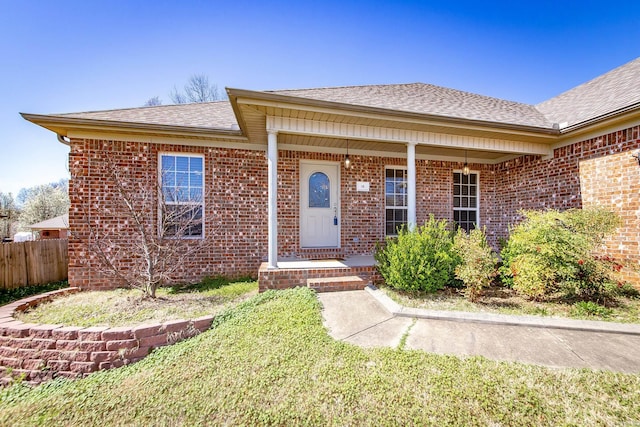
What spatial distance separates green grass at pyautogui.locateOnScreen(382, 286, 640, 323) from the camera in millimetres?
3472

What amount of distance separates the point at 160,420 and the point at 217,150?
498cm

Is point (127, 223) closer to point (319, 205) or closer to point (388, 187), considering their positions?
point (319, 205)

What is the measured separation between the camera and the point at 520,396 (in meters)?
2.02

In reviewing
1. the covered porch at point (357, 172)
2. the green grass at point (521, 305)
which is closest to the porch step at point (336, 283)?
the covered porch at point (357, 172)

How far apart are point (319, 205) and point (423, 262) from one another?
3082 millimetres

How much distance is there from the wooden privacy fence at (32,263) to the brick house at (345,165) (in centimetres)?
119

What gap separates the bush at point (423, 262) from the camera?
4.18 meters

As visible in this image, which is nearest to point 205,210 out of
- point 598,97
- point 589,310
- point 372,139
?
point 372,139

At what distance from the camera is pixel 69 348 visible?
→ 9.77 feet

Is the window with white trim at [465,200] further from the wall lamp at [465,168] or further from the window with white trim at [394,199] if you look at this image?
the window with white trim at [394,199]

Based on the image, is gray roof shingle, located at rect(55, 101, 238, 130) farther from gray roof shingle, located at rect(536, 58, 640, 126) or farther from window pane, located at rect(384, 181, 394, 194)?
gray roof shingle, located at rect(536, 58, 640, 126)

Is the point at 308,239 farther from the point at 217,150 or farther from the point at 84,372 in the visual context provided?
the point at 84,372

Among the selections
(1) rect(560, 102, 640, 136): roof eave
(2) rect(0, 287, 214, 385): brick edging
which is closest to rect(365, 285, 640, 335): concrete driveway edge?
(2) rect(0, 287, 214, 385): brick edging

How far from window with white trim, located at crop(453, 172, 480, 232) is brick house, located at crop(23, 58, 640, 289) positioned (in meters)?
0.04
